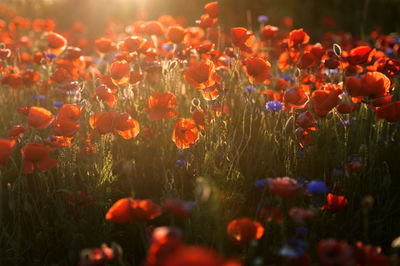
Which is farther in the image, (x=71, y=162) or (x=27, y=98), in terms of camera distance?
(x=27, y=98)

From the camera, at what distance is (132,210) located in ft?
3.93

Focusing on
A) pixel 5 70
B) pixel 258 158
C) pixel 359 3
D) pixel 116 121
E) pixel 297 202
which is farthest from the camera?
pixel 359 3

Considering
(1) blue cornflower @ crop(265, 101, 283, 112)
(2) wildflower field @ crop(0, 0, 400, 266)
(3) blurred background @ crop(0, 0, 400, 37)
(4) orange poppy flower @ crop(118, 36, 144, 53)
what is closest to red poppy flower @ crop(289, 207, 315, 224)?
(2) wildflower field @ crop(0, 0, 400, 266)

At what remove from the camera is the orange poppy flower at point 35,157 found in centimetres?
161

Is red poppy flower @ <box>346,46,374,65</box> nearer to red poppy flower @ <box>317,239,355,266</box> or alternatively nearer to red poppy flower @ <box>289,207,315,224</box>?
red poppy flower @ <box>289,207,315,224</box>

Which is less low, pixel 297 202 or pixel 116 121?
pixel 116 121

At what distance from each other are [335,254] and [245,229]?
30cm

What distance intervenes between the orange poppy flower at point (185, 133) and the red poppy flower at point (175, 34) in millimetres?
872

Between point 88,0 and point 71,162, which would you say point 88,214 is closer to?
point 71,162

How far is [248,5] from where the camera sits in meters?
10.2

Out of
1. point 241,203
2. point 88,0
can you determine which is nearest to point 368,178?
point 241,203

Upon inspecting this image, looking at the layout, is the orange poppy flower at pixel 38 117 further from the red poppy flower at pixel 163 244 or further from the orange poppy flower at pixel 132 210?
the red poppy flower at pixel 163 244

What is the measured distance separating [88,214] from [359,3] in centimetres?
992

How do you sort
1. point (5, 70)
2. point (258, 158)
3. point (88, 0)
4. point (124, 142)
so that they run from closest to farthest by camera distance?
point (258, 158) < point (124, 142) < point (5, 70) < point (88, 0)
